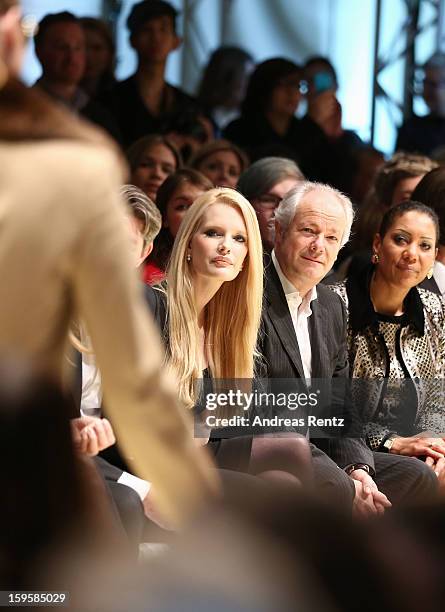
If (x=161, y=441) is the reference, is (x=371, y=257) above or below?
below

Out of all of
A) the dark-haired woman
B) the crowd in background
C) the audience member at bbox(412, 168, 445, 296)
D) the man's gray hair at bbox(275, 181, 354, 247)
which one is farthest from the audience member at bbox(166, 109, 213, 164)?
the man's gray hair at bbox(275, 181, 354, 247)

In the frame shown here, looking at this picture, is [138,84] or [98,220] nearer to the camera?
[98,220]

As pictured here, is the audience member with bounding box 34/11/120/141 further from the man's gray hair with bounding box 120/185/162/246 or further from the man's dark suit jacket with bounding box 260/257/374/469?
the man's dark suit jacket with bounding box 260/257/374/469

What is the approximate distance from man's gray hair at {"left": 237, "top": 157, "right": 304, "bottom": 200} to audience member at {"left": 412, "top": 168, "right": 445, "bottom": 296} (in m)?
0.47

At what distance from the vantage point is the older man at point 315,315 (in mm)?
3826

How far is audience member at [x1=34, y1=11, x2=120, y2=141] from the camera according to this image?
5238 millimetres

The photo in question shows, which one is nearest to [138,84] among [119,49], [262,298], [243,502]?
[119,49]

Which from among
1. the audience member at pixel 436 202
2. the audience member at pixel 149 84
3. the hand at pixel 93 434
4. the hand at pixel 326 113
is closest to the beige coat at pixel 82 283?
the hand at pixel 93 434

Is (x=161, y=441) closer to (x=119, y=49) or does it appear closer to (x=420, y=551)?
(x=420, y=551)

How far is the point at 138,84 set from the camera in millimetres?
5633

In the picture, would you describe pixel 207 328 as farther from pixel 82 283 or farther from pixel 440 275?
pixel 82 283

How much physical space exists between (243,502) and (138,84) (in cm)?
394

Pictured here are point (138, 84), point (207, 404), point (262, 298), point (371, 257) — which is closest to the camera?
point (207, 404)

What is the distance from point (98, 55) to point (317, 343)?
7.43ft
